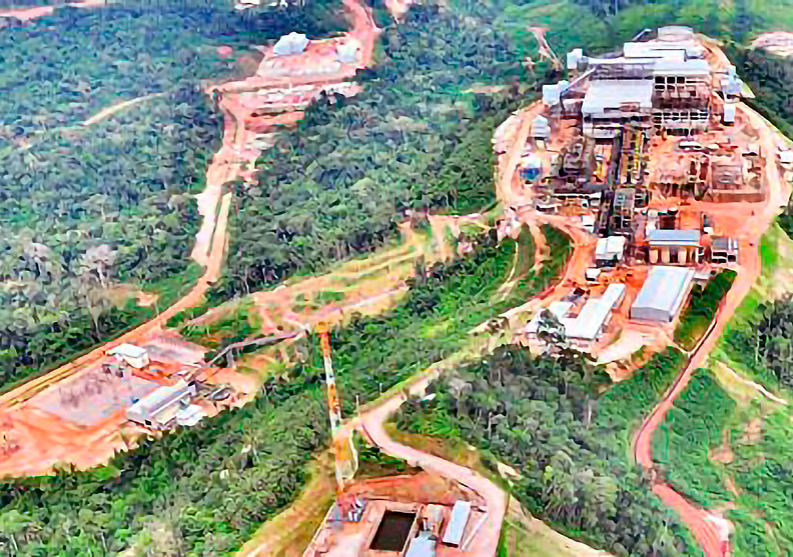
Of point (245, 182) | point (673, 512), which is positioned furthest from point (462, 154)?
point (673, 512)

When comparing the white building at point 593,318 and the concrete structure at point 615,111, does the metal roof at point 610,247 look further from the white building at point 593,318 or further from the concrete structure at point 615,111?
the concrete structure at point 615,111

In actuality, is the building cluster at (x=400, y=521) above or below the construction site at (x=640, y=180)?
below

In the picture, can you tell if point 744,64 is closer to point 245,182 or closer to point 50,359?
point 245,182

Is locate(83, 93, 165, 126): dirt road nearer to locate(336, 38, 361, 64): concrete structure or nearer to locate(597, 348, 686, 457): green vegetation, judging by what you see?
locate(336, 38, 361, 64): concrete structure

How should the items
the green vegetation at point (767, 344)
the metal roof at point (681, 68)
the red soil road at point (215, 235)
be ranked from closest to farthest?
1. the green vegetation at point (767, 344)
2. the red soil road at point (215, 235)
3. the metal roof at point (681, 68)

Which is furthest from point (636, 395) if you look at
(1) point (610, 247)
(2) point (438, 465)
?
(1) point (610, 247)

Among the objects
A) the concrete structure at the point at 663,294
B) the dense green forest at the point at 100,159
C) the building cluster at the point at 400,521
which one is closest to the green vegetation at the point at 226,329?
the dense green forest at the point at 100,159
